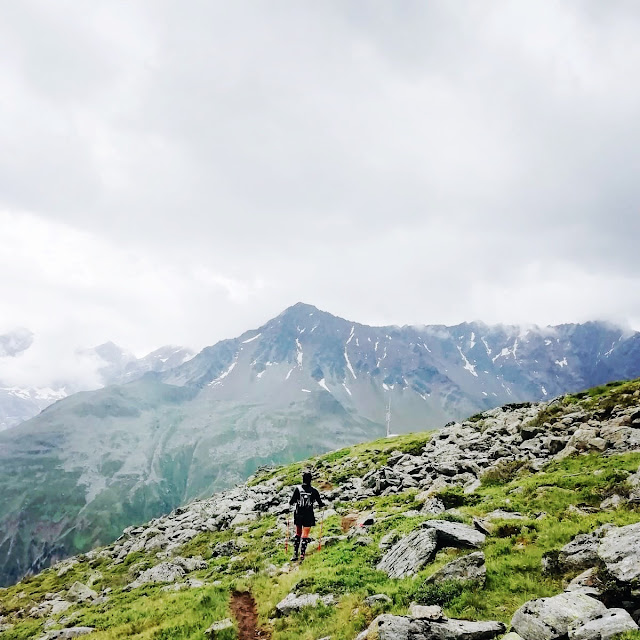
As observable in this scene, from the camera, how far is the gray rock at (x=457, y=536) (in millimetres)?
17750

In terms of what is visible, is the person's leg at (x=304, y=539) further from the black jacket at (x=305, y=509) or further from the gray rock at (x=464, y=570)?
the gray rock at (x=464, y=570)

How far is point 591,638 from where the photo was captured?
9266 millimetres

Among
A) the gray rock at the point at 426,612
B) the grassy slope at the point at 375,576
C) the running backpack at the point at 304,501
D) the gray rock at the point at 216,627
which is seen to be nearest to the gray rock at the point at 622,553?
the grassy slope at the point at 375,576

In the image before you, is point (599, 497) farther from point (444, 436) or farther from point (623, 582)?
point (444, 436)

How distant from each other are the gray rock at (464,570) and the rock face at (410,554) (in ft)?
6.08

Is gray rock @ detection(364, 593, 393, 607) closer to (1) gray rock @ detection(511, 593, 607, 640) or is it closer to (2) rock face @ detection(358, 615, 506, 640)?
(2) rock face @ detection(358, 615, 506, 640)

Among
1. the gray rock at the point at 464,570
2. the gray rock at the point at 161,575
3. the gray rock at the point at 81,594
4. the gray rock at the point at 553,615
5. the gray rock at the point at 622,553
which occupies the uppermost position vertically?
the gray rock at the point at 622,553

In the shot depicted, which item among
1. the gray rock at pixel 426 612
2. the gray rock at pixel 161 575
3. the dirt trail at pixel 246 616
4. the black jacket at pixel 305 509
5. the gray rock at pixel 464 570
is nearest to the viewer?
the gray rock at pixel 426 612

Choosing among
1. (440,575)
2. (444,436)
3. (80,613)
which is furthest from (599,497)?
(444,436)

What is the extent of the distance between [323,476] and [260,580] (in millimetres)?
34187

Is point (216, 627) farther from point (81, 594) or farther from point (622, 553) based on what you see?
point (81, 594)

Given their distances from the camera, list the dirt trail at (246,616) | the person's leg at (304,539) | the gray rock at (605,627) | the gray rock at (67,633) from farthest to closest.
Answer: the person's leg at (304,539)
the gray rock at (67,633)
the dirt trail at (246,616)
the gray rock at (605,627)

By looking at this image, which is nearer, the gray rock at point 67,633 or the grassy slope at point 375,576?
the grassy slope at point 375,576

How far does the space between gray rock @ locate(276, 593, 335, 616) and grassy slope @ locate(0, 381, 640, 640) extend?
44 cm
